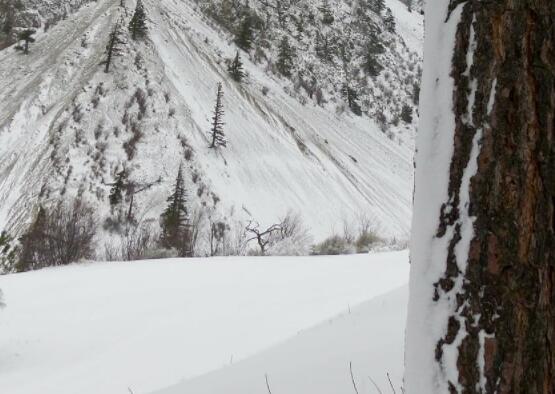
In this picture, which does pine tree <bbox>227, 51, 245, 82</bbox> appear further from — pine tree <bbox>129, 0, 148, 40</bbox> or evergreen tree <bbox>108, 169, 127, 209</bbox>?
evergreen tree <bbox>108, 169, 127, 209</bbox>

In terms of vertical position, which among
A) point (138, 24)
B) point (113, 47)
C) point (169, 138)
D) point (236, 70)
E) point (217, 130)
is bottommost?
point (169, 138)

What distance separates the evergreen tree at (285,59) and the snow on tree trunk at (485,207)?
28805 millimetres

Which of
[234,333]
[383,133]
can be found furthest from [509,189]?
[383,133]

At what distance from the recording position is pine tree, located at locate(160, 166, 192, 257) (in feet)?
50.5

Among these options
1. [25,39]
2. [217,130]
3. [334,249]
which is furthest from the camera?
[25,39]

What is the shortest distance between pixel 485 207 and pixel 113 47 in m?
23.8

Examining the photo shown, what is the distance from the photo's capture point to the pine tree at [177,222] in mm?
15391

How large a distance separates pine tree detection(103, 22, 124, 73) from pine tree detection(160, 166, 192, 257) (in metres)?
6.26

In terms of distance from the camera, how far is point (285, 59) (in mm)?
29703

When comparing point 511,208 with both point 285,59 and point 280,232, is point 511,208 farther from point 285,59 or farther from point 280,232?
point 285,59

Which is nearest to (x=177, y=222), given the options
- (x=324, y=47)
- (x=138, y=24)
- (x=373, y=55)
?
(x=138, y=24)

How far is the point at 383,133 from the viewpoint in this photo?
96.4 feet

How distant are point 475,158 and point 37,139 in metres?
19.9

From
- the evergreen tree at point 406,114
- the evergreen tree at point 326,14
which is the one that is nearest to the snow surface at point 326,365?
the evergreen tree at point 406,114
